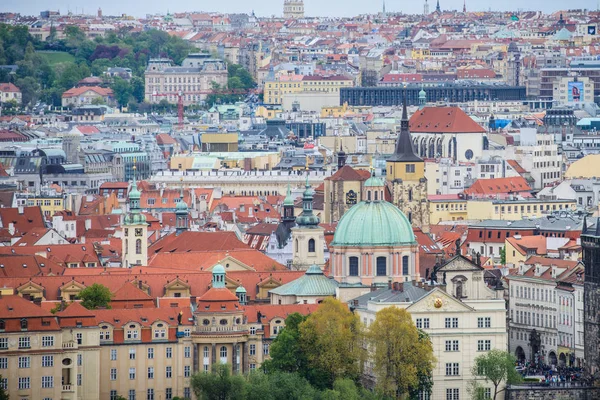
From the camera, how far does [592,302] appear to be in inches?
3546

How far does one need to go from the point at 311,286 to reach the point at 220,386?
13.9m

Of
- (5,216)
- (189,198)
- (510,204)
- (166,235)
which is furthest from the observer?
(189,198)

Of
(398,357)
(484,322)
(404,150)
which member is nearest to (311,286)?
(484,322)

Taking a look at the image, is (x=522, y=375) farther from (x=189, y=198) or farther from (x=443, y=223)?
(x=189, y=198)

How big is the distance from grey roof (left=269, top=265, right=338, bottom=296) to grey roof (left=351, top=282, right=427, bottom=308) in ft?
9.71

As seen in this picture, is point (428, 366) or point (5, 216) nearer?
point (428, 366)

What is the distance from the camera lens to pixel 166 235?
121562mm

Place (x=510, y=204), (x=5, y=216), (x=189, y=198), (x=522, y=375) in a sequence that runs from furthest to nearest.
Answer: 1. (x=189, y=198)
2. (x=510, y=204)
3. (x=5, y=216)
4. (x=522, y=375)

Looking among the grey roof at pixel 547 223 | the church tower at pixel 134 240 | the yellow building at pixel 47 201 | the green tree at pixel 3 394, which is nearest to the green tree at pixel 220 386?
the green tree at pixel 3 394

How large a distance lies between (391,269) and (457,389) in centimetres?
867

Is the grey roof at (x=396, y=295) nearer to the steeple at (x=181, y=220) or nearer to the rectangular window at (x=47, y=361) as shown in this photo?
the rectangular window at (x=47, y=361)

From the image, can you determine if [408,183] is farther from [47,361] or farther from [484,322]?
[47,361]

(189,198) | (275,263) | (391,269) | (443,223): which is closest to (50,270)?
(275,263)

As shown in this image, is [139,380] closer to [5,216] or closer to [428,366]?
[428,366]
